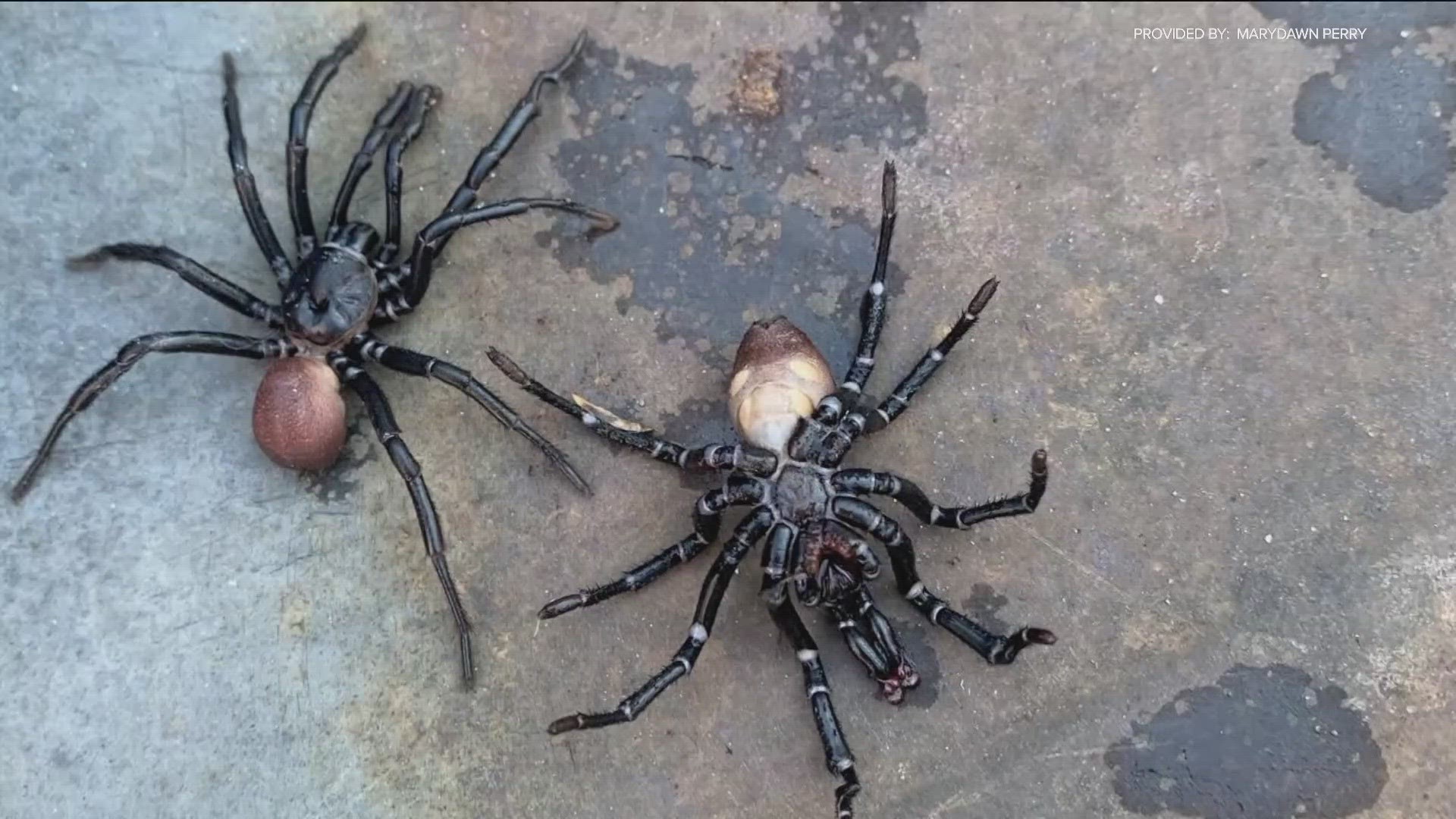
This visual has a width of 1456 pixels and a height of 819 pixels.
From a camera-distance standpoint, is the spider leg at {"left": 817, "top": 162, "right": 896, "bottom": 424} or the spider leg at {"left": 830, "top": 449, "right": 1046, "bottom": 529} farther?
the spider leg at {"left": 817, "top": 162, "right": 896, "bottom": 424}

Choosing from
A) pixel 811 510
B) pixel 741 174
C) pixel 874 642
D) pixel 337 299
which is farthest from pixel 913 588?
pixel 337 299

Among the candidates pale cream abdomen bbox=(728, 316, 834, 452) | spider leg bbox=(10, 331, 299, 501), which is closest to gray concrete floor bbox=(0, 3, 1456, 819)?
spider leg bbox=(10, 331, 299, 501)

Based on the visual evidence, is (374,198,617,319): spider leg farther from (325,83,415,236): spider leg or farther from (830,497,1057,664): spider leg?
(830,497,1057,664): spider leg

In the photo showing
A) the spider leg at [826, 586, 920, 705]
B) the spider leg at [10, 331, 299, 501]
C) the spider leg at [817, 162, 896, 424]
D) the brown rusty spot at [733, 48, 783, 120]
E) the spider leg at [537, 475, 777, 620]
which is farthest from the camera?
the brown rusty spot at [733, 48, 783, 120]

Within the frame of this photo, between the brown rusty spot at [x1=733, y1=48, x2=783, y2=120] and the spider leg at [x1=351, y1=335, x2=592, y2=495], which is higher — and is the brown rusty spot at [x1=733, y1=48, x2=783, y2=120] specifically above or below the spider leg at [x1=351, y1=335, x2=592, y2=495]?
A: above

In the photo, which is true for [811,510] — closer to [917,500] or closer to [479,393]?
[917,500]

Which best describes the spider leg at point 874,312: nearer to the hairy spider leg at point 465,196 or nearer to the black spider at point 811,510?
the black spider at point 811,510
